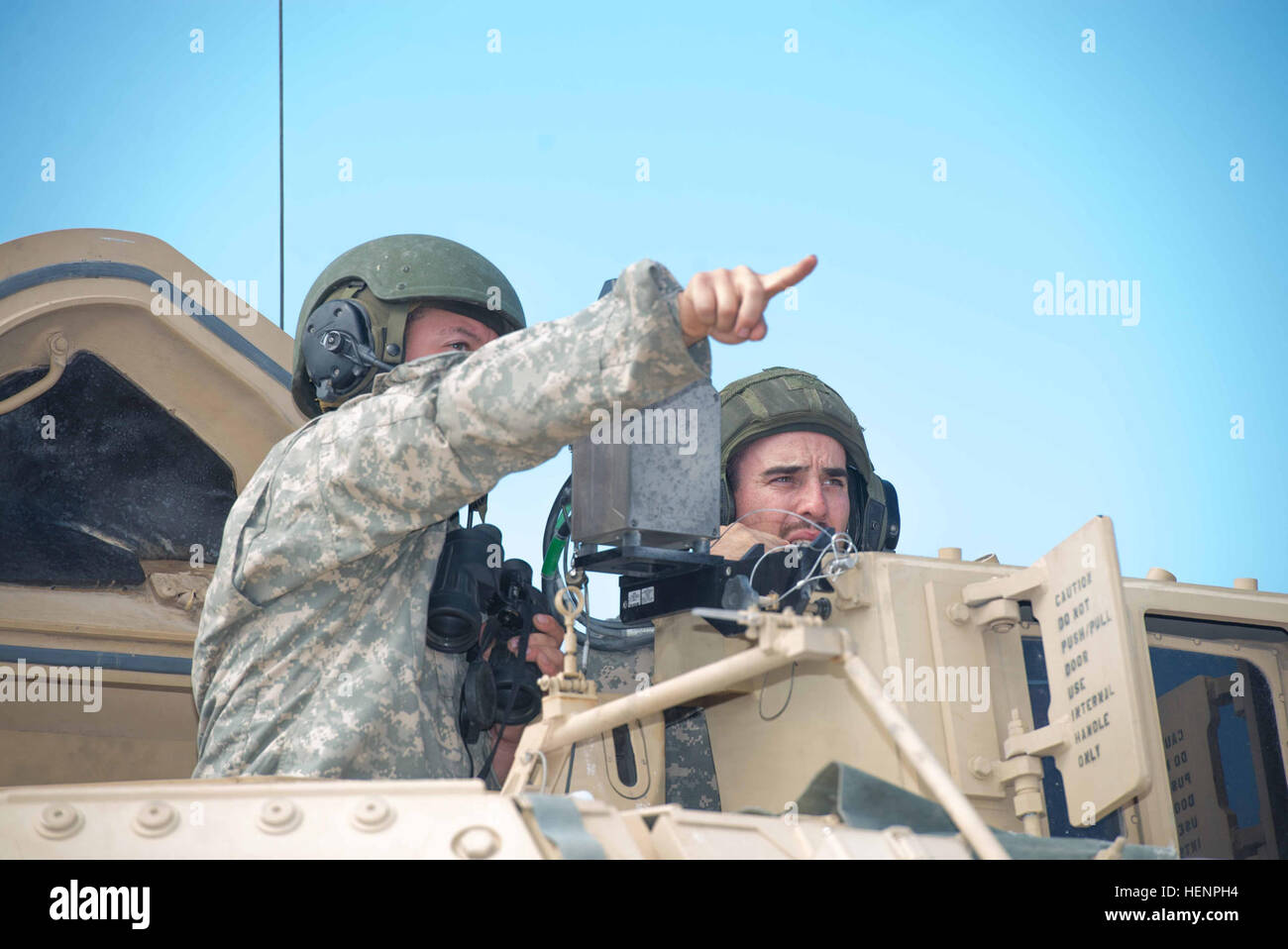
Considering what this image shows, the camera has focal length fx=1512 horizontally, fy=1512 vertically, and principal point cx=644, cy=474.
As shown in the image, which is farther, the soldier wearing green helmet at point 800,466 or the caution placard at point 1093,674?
the soldier wearing green helmet at point 800,466

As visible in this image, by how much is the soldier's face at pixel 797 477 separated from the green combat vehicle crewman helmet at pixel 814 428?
0.12 feet

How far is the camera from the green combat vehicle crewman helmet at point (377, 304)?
382cm

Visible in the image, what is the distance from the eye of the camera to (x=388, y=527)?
3.22 meters

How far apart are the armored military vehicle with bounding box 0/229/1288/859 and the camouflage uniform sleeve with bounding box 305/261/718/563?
343mm

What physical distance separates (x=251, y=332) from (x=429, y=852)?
144 inches

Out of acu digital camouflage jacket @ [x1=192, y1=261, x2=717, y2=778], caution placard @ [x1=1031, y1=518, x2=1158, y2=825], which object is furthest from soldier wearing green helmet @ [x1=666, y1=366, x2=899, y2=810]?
acu digital camouflage jacket @ [x1=192, y1=261, x2=717, y2=778]

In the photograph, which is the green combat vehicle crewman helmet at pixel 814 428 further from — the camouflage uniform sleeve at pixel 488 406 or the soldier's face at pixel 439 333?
the camouflage uniform sleeve at pixel 488 406

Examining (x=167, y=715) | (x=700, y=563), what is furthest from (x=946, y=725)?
(x=167, y=715)

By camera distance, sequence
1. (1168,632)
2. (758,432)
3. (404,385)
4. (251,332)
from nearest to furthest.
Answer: (404,385), (1168,632), (758,432), (251,332)

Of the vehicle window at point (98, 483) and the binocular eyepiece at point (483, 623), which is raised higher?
the vehicle window at point (98, 483)

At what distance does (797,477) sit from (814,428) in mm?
192

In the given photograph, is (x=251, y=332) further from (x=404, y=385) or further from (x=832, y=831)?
(x=832, y=831)

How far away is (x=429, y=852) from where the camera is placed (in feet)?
7.29

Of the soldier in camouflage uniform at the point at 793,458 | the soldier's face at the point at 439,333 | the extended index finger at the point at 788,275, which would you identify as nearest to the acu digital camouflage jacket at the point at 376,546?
the extended index finger at the point at 788,275
